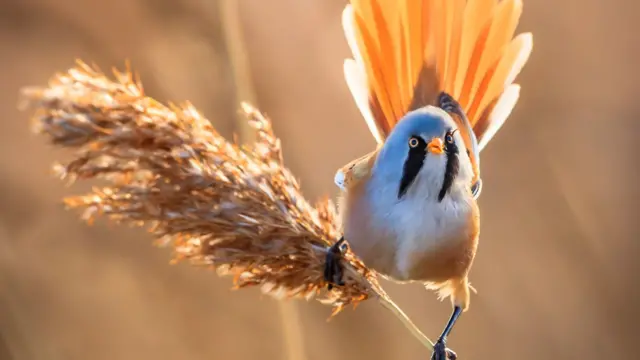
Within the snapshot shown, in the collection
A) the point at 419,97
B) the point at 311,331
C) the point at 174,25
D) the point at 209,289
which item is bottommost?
the point at 311,331

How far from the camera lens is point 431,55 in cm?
61

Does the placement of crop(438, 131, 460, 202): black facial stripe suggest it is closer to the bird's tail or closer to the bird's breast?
the bird's breast

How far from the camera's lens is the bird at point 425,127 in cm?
50

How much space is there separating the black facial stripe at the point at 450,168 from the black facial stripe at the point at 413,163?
23 millimetres

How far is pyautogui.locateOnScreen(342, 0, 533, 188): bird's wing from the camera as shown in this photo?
0.59 meters

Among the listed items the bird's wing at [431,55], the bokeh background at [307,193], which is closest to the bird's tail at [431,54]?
the bird's wing at [431,55]

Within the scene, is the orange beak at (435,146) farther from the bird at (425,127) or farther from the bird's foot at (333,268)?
the bird's foot at (333,268)

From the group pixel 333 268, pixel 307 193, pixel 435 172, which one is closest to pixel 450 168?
→ pixel 435 172

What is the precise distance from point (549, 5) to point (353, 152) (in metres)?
0.40

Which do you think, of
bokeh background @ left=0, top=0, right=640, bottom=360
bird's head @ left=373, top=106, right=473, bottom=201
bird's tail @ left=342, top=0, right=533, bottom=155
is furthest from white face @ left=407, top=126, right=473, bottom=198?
bokeh background @ left=0, top=0, right=640, bottom=360

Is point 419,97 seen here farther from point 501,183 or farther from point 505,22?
point 501,183

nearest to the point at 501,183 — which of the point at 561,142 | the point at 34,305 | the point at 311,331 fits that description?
the point at 561,142

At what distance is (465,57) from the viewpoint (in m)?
0.62

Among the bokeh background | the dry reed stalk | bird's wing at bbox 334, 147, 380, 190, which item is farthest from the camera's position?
the bokeh background
